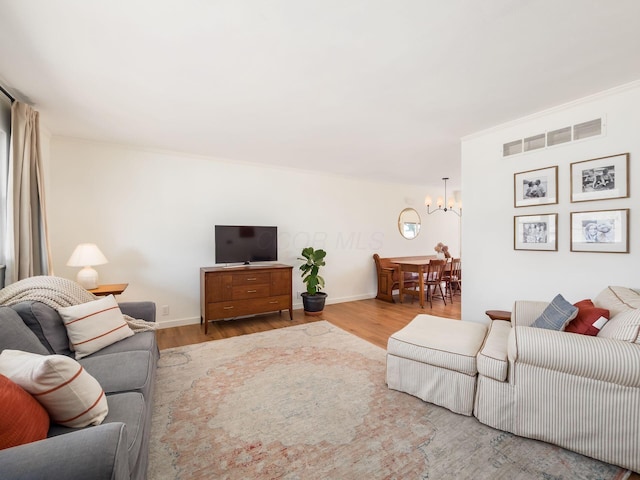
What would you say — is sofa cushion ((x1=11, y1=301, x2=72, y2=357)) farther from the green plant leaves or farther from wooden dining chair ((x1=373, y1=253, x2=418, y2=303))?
wooden dining chair ((x1=373, y1=253, x2=418, y2=303))

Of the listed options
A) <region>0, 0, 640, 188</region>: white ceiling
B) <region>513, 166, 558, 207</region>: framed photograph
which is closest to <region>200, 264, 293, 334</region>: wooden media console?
<region>0, 0, 640, 188</region>: white ceiling

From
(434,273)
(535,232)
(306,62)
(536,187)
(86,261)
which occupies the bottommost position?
(434,273)

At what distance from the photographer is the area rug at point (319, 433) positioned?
1545mm

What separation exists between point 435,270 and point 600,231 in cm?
291

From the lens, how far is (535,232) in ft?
9.36

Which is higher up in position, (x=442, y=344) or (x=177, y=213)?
(x=177, y=213)

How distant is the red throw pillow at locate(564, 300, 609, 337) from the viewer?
1.85m

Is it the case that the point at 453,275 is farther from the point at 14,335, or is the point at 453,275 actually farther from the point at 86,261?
the point at 14,335

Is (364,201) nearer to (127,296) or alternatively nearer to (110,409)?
(127,296)

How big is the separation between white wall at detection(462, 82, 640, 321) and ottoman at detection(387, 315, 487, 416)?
944mm

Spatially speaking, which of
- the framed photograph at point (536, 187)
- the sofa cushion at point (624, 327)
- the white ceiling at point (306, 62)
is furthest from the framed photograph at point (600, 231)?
the white ceiling at point (306, 62)

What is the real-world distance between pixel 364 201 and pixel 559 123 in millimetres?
3356

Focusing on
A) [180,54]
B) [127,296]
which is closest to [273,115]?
[180,54]

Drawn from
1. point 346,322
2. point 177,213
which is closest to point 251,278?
point 177,213
